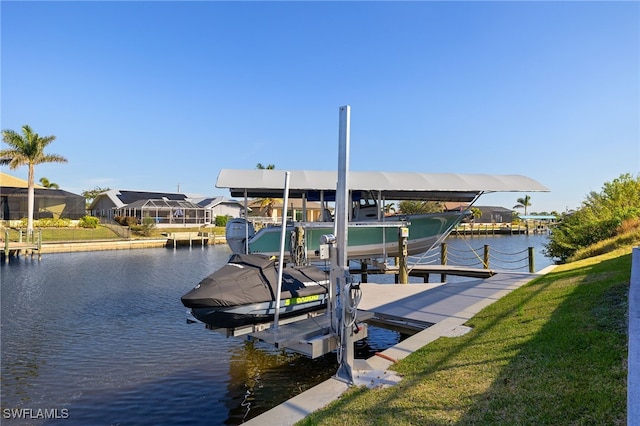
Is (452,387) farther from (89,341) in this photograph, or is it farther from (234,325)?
(89,341)

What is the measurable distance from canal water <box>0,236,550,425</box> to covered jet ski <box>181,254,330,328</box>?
144 cm

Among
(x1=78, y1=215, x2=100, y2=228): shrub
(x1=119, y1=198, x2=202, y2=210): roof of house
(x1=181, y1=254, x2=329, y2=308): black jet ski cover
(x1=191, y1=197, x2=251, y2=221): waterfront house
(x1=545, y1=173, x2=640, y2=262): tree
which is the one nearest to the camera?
(x1=181, y1=254, x2=329, y2=308): black jet ski cover

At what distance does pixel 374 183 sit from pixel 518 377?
10.8 m

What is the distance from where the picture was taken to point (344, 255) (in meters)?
6.11

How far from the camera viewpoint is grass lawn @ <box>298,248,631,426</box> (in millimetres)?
3828

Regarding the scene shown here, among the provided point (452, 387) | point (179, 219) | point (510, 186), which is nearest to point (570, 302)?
point (452, 387)

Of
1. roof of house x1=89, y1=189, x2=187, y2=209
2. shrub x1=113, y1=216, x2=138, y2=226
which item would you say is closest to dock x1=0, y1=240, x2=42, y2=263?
shrub x1=113, y1=216, x2=138, y2=226

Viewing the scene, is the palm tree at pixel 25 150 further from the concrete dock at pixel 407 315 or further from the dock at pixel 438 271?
the concrete dock at pixel 407 315

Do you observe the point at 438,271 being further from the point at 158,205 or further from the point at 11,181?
the point at 11,181

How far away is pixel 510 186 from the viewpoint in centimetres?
1512

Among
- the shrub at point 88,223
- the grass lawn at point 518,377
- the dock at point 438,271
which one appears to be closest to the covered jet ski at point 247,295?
the grass lawn at point 518,377

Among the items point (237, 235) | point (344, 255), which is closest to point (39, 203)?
point (237, 235)

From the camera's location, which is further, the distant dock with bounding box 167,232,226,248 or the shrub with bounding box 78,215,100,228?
the shrub with bounding box 78,215,100,228

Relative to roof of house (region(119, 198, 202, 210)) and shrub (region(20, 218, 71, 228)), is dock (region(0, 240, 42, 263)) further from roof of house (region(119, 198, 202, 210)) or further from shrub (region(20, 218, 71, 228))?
roof of house (region(119, 198, 202, 210))
